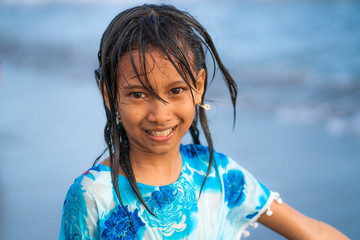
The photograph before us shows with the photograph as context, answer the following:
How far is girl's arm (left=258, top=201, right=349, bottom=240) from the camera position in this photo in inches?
75.7

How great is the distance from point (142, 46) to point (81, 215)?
642 mm

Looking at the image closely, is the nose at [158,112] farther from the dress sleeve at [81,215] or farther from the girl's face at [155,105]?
the dress sleeve at [81,215]

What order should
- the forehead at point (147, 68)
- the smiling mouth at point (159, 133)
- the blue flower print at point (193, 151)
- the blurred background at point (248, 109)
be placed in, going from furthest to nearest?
the blurred background at point (248, 109), the blue flower print at point (193, 151), the smiling mouth at point (159, 133), the forehead at point (147, 68)

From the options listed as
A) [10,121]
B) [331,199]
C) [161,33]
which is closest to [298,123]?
[331,199]

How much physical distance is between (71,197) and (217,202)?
1.93ft

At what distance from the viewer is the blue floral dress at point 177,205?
5.56 feet

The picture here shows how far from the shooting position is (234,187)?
1.95 m

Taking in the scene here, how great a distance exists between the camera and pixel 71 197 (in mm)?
1701

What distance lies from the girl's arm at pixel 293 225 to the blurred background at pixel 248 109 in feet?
1.84

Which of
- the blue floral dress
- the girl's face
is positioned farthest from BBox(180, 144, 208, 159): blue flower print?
the girl's face

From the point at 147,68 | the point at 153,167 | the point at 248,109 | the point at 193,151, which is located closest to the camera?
the point at 147,68

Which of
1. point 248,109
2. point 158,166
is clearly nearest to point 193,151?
point 158,166

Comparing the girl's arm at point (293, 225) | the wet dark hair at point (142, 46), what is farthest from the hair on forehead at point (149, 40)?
the girl's arm at point (293, 225)

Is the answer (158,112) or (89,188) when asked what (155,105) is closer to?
(158,112)
